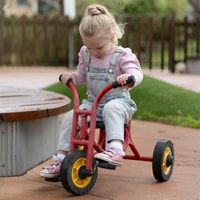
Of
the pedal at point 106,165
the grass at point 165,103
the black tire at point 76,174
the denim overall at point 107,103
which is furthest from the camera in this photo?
the grass at point 165,103

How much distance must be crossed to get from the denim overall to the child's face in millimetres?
70

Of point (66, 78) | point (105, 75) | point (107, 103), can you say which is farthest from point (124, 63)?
point (66, 78)

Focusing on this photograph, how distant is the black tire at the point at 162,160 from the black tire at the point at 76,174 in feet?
1.59

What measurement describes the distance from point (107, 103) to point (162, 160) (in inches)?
22.3

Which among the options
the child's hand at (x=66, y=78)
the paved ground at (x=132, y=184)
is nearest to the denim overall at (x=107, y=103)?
the child's hand at (x=66, y=78)

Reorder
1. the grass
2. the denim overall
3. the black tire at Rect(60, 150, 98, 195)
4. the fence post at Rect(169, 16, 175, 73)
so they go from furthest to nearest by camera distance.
→ the fence post at Rect(169, 16, 175, 73)
the grass
the denim overall
the black tire at Rect(60, 150, 98, 195)

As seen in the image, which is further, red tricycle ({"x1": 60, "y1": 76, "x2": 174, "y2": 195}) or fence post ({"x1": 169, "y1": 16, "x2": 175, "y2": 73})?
fence post ({"x1": 169, "y1": 16, "x2": 175, "y2": 73})

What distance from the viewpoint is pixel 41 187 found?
4.06 meters

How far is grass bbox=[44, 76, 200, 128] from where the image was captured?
23.9 ft

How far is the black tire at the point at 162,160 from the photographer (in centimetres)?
409

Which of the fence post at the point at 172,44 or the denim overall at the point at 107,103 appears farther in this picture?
the fence post at the point at 172,44

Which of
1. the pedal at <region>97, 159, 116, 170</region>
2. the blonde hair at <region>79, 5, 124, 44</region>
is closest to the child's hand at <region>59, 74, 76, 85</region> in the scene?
the blonde hair at <region>79, 5, 124, 44</region>

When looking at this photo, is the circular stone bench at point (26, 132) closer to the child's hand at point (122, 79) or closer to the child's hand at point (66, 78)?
the child's hand at point (66, 78)

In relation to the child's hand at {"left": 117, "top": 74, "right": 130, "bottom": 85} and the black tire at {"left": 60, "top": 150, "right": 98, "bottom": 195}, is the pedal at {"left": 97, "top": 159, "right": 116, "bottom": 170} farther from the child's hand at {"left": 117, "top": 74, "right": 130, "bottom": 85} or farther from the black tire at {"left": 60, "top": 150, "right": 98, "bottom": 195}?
the child's hand at {"left": 117, "top": 74, "right": 130, "bottom": 85}
